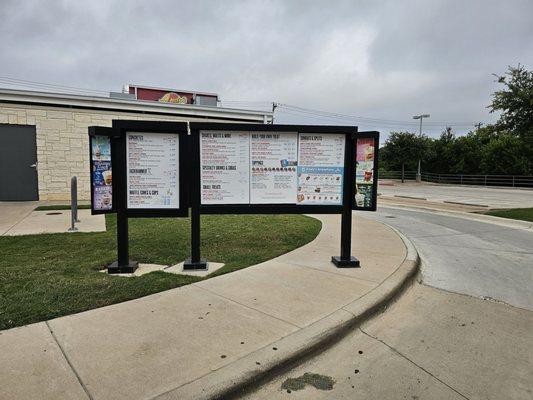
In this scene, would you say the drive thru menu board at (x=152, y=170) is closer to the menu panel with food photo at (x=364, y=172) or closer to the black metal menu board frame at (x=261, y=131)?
the black metal menu board frame at (x=261, y=131)

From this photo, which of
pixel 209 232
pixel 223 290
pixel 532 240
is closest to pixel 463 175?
pixel 532 240

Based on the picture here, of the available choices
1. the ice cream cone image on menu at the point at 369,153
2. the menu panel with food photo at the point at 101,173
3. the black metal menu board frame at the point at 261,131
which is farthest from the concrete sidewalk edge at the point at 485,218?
the menu panel with food photo at the point at 101,173

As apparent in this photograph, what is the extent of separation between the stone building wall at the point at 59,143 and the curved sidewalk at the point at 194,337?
1268 centimetres

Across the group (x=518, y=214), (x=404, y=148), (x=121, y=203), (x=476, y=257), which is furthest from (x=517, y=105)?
(x=404, y=148)

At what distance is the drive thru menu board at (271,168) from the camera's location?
546 centimetres

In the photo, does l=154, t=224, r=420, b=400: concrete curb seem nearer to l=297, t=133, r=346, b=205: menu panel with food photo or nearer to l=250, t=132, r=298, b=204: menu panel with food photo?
l=297, t=133, r=346, b=205: menu panel with food photo

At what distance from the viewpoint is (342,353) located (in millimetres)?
3346

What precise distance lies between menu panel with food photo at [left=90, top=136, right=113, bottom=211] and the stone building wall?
11.4 meters

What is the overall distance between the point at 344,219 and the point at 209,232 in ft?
11.4

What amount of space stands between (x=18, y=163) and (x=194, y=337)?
47.5 feet

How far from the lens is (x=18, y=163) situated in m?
14.5

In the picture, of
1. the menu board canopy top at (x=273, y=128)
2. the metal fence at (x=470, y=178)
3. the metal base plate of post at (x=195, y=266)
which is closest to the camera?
the menu board canopy top at (x=273, y=128)

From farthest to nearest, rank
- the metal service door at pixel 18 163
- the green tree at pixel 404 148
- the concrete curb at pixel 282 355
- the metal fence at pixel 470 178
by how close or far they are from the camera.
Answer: the green tree at pixel 404 148
the metal fence at pixel 470 178
the metal service door at pixel 18 163
the concrete curb at pixel 282 355

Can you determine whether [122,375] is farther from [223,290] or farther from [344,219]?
[344,219]
